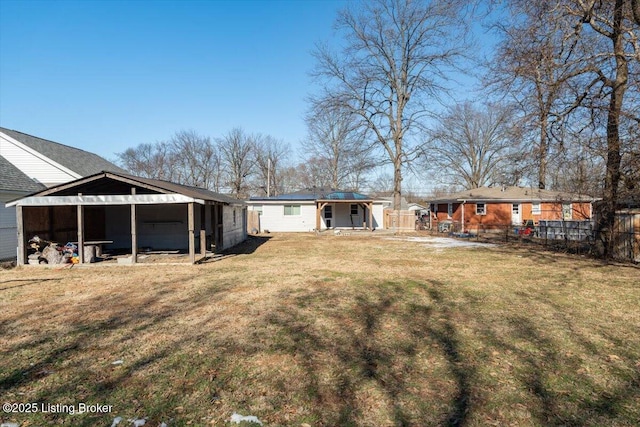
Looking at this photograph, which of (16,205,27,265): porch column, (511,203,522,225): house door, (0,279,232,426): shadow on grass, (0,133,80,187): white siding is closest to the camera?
(0,279,232,426): shadow on grass

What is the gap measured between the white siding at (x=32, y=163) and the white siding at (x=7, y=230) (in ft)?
12.5

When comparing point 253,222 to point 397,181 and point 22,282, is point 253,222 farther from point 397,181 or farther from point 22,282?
point 22,282

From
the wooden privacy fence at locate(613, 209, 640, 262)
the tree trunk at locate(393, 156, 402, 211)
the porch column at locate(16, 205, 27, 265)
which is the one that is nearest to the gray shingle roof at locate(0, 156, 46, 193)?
the porch column at locate(16, 205, 27, 265)

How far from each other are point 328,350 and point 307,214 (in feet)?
74.0

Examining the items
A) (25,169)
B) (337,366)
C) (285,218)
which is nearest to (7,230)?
(25,169)

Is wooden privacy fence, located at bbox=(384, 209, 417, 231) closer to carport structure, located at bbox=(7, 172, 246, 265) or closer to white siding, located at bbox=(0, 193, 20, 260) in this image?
carport structure, located at bbox=(7, 172, 246, 265)

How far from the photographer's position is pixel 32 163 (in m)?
16.1

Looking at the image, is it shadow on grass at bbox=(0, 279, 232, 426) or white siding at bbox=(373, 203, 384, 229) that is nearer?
shadow on grass at bbox=(0, 279, 232, 426)

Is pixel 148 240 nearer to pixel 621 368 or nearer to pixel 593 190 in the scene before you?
pixel 621 368

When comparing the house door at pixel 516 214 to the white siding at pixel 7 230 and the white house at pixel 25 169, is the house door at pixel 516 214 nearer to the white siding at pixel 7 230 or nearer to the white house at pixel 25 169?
the white house at pixel 25 169

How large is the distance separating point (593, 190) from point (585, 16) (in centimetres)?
598

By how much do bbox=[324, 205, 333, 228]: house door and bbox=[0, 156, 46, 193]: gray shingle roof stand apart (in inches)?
687

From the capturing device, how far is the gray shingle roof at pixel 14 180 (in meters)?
12.9

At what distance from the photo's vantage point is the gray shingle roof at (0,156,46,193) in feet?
42.2
